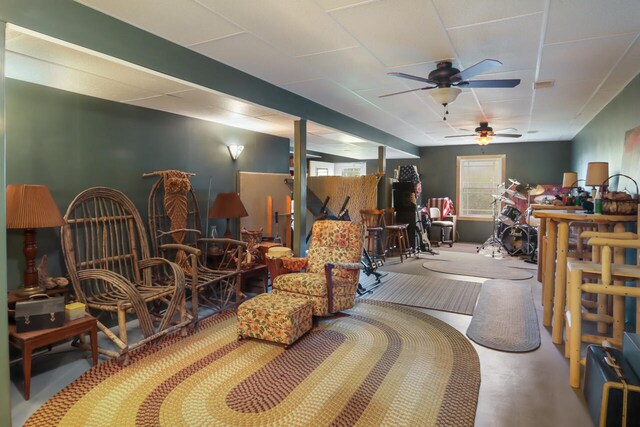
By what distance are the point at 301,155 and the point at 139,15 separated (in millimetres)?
2407

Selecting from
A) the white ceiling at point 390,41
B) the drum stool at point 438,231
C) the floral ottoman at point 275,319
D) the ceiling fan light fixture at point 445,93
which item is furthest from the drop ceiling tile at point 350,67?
the drum stool at point 438,231

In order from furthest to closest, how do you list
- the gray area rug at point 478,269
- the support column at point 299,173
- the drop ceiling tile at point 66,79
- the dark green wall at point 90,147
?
the gray area rug at point 478,269 < the support column at point 299,173 < the dark green wall at point 90,147 < the drop ceiling tile at point 66,79

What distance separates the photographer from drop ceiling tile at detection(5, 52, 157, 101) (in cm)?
265

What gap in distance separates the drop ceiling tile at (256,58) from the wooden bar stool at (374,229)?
3.01m

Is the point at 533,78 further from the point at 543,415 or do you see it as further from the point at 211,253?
the point at 211,253

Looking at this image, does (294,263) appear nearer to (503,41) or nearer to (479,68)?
(479,68)

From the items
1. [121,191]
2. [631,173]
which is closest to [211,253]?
[121,191]

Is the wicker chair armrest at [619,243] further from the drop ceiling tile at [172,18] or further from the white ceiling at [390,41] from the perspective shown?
the drop ceiling tile at [172,18]

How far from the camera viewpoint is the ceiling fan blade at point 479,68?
2722 millimetres

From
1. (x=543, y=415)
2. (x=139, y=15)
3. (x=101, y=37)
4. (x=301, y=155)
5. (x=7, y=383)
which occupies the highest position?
(x=139, y=15)

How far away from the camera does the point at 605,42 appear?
2.80 meters

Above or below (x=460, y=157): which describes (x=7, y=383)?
below

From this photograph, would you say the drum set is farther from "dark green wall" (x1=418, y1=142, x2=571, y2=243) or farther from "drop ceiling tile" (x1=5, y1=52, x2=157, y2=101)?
"drop ceiling tile" (x1=5, y1=52, x2=157, y2=101)

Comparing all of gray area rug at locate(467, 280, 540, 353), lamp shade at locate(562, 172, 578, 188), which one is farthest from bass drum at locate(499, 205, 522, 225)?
gray area rug at locate(467, 280, 540, 353)
